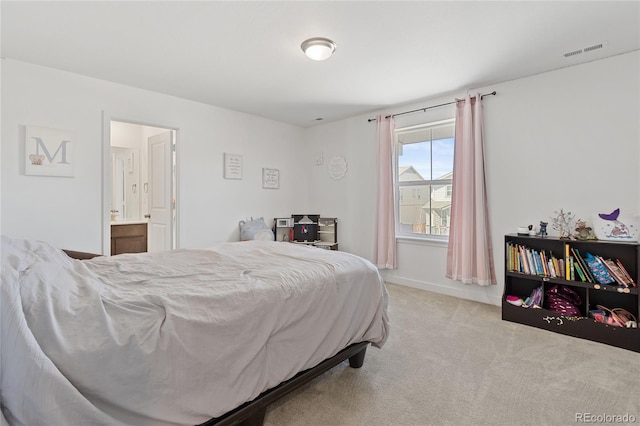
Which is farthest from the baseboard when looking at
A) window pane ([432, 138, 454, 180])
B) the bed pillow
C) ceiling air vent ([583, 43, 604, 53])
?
ceiling air vent ([583, 43, 604, 53])

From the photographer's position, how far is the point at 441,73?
313cm

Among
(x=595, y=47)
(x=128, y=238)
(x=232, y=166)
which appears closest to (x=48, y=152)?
(x=128, y=238)

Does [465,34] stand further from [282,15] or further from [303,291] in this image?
[303,291]

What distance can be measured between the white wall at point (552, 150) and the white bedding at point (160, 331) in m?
2.25

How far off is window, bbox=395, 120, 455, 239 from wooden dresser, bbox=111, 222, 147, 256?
3717mm

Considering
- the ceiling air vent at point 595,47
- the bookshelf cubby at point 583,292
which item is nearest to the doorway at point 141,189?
the bookshelf cubby at point 583,292

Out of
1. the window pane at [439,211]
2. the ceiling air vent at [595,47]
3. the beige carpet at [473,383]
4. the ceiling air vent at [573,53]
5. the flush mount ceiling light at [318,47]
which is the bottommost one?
the beige carpet at [473,383]

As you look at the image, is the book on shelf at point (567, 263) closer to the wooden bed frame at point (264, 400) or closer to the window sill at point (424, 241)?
the window sill at point (424, 241)

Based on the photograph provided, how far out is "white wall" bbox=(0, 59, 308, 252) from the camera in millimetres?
2846

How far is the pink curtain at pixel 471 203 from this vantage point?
11.2 ft

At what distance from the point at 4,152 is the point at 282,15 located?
2.76 metres

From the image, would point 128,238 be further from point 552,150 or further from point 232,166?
point 552,150

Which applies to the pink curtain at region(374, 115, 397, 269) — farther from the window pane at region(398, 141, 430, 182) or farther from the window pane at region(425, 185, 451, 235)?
the window pane at region(425, 185, 451, 235)

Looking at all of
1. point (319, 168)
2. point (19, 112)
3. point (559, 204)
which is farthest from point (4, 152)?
point (559, 204)
